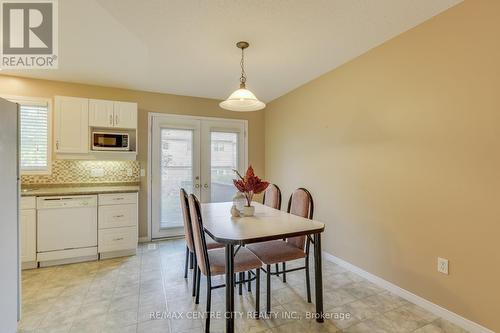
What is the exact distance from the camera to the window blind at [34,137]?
134 inches

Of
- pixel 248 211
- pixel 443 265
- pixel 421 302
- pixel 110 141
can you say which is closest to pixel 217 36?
pixel 248 211

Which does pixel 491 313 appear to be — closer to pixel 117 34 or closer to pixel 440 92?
pixel 440 92

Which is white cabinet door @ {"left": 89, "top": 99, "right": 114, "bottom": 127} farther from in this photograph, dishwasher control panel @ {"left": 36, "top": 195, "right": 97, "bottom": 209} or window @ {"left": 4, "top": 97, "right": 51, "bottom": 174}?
dishwasher control panel @ {"left": 36, "top": 195, "right": 97, "bottom": 209}

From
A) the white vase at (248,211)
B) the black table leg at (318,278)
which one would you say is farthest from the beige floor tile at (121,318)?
the black table leg at (318,278)

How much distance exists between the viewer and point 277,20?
216 centimetres

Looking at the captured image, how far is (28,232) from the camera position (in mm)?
2936

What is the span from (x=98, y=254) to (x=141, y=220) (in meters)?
0.84

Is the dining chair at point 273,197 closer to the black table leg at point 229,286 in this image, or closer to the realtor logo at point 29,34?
the black table leg at point 229,286

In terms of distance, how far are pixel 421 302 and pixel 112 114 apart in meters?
4.34

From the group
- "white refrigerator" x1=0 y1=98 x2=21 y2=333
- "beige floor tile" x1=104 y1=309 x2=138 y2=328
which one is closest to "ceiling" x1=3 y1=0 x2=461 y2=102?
"white refrigerator" x1=0 y1=98 x2=21 y2=333

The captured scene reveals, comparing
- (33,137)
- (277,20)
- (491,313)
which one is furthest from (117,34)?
(491,313)

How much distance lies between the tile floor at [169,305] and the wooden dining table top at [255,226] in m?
0.78

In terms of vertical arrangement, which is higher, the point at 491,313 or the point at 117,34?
the point at 117,34

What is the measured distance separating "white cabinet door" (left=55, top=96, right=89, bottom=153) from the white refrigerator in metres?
1.76
